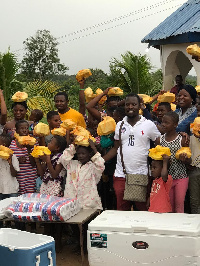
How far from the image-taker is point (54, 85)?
15016 millimetres

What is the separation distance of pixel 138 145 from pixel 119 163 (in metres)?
0.31

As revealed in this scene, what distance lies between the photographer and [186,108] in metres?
5.23

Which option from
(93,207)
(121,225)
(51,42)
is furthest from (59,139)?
(51,42)

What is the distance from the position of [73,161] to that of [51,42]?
1217 inches

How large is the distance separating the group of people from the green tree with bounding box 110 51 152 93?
9.53 meters

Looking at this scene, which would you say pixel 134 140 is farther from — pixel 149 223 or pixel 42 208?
pixel 42 208

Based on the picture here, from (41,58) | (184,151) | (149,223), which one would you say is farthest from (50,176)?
(41,58)

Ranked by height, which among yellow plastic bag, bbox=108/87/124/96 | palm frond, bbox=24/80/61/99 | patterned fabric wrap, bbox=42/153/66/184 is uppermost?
palm frond, bbox=24/80/61/99

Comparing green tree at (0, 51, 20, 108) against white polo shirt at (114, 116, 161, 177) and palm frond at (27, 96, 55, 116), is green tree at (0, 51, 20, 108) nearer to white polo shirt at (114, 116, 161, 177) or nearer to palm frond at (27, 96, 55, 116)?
palm frond at (27, 96, 55, 116)

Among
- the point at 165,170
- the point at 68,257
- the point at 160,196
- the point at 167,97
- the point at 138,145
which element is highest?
the point at 167,97

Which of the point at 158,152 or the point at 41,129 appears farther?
the point at 41,129

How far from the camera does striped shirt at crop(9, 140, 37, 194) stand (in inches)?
217

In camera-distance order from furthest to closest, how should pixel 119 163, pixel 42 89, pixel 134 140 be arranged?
pixel 42 89 → pixel 119 163 → pixel 134 140

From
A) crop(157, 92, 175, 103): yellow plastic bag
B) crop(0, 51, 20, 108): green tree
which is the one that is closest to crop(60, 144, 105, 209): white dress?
crop(157, 92, 175, 103): yellow plastic bag
